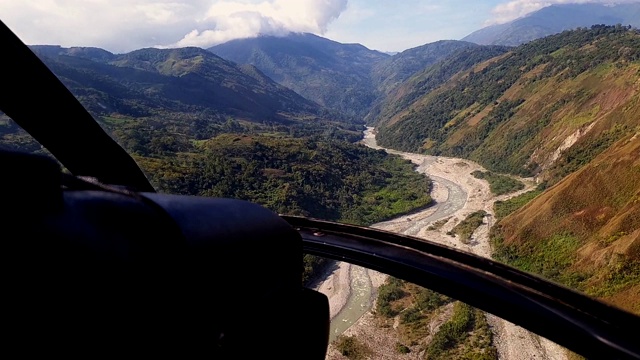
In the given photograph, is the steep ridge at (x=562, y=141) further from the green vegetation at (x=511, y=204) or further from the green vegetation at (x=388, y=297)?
the green vegetation at (x=388, y=297)

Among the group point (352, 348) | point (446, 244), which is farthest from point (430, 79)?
point (446, 244)

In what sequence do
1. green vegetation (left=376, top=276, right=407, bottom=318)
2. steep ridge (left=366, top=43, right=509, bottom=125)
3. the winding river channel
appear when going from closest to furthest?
1. the winding river channel
2. green vegetation (left=376, top=276, right=407, bottom=318)
3. steep ridge (left=366, top=43, right=509, bottom=125)

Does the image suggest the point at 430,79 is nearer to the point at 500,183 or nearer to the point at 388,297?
the point at 500,183

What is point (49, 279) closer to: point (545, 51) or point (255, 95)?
point (545, 51)

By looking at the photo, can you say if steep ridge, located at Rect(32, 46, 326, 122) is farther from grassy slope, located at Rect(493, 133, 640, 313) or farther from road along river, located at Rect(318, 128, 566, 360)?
grassy slope, located at Rect(493, 133, 640, 313)

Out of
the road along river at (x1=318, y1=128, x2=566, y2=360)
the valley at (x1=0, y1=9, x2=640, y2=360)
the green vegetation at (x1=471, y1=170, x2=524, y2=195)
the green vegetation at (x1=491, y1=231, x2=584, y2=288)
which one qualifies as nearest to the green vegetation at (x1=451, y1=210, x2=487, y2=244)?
the valley at (x1=0, y1=9, x2=640, y2=360)

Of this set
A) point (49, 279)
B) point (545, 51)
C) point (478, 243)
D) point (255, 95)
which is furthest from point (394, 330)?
point (255, 95)
